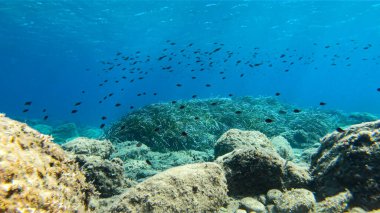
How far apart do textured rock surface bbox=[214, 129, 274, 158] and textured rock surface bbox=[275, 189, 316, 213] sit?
10.7 ft

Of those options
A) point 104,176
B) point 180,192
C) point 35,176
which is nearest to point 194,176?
point 180,192

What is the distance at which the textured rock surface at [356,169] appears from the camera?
15.2 feet

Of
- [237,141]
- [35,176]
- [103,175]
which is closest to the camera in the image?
[35,176]

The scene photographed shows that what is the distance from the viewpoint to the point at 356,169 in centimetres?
485

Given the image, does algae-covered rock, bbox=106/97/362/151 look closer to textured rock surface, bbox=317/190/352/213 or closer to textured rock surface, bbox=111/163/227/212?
textured rock surface, bbox=111/163/227/212

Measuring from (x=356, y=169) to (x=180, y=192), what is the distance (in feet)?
10.4

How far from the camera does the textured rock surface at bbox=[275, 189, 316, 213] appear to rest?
13.7ft

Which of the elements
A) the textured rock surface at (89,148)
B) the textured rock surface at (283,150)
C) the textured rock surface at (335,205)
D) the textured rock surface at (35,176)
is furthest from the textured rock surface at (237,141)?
the textured rock surface at (35,176)

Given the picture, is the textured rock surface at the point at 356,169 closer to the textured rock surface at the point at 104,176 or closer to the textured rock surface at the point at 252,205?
the textured rock surface at the point at 252,205

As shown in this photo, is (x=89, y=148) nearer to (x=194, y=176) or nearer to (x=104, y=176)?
(x=104, y=176)

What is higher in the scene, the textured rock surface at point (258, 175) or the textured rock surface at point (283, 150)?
the textured rock surface at point (258, 175)

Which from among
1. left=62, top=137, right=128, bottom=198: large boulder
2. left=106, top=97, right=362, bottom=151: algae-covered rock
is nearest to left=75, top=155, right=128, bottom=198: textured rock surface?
left=62, top=137, right=128, bottom=198: large boulder

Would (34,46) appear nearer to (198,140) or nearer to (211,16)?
(211,16)

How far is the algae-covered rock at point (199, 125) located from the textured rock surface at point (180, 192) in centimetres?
610
